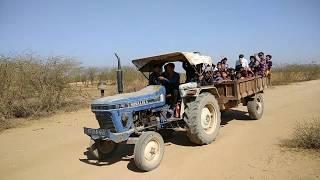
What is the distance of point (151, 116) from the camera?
7.63m

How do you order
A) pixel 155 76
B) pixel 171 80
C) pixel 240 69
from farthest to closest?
1. pixel 240 69
2. pixel 155 76
3. pixel 171 80

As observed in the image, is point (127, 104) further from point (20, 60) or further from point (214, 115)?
point (20, 60)

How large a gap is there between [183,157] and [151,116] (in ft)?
3.60

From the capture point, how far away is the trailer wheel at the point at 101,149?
727cm

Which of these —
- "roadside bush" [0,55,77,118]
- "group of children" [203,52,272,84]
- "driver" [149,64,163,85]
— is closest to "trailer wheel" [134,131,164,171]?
"driver" [149,64,163,85]

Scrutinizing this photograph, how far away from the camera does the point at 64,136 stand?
986cm

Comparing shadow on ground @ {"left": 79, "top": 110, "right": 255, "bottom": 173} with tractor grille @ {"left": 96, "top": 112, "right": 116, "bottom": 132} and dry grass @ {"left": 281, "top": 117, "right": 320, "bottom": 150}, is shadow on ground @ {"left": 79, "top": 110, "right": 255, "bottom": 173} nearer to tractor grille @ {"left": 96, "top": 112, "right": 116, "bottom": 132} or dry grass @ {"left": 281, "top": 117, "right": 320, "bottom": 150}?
tractor grille @ {"left": 96, "top": 112, "right": 116, "bottom": 132}

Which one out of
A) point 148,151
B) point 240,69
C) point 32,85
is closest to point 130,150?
point 148,151

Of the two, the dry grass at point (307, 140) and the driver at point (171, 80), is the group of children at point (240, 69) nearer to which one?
the driver at point (171, 80)

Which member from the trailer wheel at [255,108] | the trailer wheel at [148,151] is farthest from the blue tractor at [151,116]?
the trailer wheel at [255,108]

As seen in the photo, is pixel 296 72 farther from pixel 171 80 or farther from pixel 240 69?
pixel 171 80

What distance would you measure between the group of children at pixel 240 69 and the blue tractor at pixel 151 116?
915 mm

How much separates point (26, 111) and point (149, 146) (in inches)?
340

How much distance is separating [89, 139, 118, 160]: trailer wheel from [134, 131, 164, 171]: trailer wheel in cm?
118
